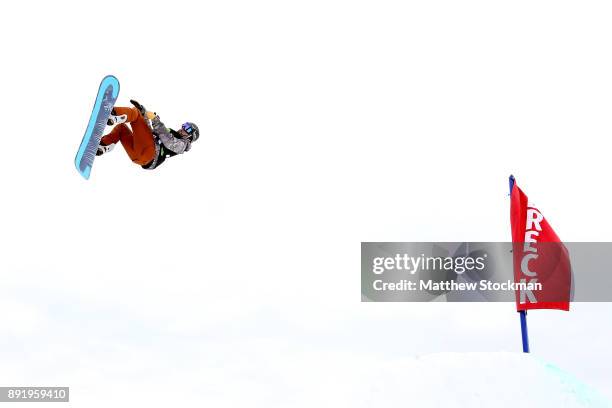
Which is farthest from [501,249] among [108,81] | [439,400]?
[108,81]

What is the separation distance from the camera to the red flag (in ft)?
59.4

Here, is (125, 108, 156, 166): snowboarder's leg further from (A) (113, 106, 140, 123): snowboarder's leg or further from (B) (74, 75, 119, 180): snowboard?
(B) (74, 75, 119, 180): snowboard

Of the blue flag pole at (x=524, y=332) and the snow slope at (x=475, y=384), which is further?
the blue flag pole at (x=524, y=332)

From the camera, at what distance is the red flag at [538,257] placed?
1811 cm

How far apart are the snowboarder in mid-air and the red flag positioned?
8041mm

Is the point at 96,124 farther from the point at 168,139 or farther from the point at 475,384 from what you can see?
the point at 475,384

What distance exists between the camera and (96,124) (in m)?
15.4

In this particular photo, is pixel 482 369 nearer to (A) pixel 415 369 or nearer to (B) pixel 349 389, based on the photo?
(A) pixel 415 369

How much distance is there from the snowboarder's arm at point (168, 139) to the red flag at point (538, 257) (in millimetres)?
8056

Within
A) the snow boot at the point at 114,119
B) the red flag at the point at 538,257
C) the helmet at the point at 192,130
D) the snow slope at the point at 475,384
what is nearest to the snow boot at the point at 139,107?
the snow boot at the point at 114,119

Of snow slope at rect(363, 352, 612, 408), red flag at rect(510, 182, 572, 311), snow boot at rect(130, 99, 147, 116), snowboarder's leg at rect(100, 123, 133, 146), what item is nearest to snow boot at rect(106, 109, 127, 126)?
snow boot at rect(130, 99, 147, 116)

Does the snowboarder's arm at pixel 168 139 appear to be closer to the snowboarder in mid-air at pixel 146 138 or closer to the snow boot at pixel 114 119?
the snowboarder in mid-air at pixel 146 138

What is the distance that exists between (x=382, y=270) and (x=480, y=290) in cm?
270

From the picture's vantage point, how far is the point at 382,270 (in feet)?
69.3
